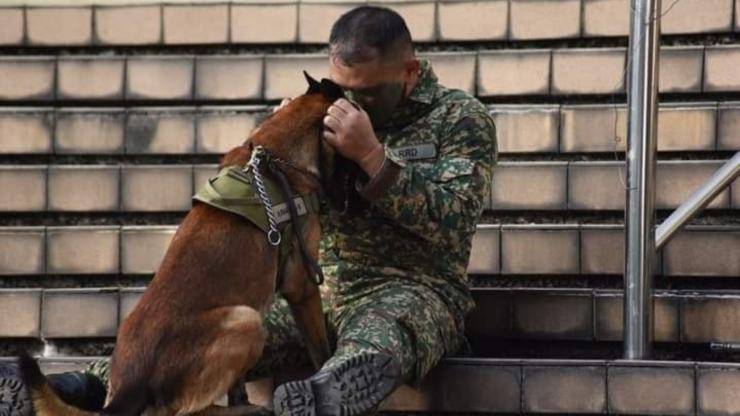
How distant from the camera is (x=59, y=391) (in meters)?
4.50

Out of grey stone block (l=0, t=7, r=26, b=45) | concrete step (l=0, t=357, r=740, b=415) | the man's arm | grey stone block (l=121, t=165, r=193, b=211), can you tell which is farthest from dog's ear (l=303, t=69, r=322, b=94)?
grey stone block (l=0, t=7, r=26, b=45)

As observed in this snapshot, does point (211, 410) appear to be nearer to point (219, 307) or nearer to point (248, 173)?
point (219, 307)

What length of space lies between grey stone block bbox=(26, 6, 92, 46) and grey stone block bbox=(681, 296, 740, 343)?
8.79 feet

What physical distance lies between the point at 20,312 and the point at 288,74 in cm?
140

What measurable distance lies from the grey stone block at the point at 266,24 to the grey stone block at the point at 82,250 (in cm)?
93

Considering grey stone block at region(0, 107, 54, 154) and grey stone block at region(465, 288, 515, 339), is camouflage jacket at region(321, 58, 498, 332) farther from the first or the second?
grey stone block at region(0, 107, 54, 154)

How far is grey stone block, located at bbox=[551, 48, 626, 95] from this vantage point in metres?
5.84

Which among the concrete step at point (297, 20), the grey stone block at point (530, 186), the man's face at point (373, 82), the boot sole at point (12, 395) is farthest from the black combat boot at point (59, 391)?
the concrete step at point (297, 20)

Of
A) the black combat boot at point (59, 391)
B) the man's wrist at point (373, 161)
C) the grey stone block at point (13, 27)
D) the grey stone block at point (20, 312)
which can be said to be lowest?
the black combat boot at point (59, 391)

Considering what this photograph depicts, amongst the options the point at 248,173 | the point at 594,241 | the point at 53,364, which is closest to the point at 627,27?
the point at 594,241

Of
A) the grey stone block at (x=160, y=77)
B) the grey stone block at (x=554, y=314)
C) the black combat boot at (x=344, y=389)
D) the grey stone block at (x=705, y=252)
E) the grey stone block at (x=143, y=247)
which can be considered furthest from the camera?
the grey stone block at (x=160, y=77)

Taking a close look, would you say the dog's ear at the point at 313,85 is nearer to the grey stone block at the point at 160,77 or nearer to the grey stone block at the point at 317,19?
the grey stone block at the point at 317,19

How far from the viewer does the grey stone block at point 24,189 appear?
6.18 m

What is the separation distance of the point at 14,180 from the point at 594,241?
233cm
